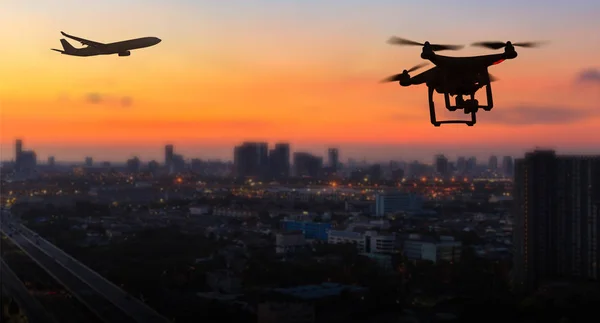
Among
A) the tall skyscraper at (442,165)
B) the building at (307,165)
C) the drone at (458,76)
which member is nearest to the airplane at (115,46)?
the drone at (458,76)

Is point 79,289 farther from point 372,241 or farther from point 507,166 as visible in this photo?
point 507,166

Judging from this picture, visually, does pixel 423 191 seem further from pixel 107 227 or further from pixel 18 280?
pixel 18 280

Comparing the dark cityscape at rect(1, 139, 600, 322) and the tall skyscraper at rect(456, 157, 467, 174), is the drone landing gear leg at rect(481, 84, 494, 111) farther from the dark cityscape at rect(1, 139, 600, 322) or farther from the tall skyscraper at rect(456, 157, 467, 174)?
the tall skyscraper at rect(456, 157, 467, 174)

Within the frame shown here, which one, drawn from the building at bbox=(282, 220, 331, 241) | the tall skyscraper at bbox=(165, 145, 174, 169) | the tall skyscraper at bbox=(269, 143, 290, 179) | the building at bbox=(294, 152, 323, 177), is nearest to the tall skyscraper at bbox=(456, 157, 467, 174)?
the building at bbox=(294, 152, 323, 177)

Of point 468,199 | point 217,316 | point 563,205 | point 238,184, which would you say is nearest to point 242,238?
point 563,205

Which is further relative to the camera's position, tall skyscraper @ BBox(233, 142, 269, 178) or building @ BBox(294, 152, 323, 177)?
building @ BBox(294, 152, 323, 177)

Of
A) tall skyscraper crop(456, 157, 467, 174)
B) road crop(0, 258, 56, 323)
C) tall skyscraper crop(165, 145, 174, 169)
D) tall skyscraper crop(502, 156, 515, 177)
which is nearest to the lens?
road crop(0, 258, 56, 323)

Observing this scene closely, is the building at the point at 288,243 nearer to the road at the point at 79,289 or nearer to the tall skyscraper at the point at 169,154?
the road at the point at 79,289
